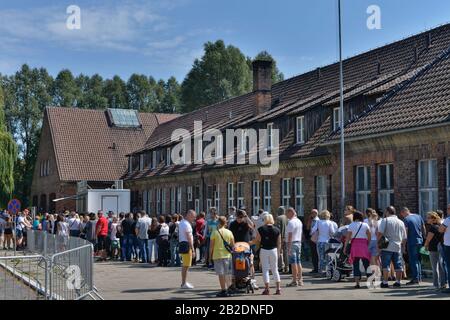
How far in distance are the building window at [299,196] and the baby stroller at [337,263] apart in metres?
11.3

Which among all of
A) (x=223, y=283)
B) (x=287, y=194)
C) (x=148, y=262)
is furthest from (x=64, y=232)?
(x=223, y=283)

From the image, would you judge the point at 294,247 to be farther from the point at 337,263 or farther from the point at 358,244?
the point at 337,263

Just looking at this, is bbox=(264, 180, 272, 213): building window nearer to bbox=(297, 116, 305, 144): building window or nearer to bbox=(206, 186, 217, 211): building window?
bbox=(297, 116, 305, 144): building window

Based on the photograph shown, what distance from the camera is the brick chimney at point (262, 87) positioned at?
39.2 m

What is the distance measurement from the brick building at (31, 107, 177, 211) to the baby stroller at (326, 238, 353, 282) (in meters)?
39.5

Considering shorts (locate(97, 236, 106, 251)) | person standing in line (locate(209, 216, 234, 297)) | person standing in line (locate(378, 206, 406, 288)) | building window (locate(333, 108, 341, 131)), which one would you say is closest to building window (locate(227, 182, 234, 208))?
building window (locate(333, 108, 341, 131))

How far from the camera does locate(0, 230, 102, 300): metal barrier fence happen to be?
12758mm

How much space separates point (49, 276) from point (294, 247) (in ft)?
21.6

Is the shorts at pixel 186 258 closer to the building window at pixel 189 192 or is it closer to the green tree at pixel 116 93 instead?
the building window at pixel 189 192

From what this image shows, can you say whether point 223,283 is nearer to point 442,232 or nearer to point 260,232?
point 260,232

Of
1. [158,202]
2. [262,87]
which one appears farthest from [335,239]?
[158,202]

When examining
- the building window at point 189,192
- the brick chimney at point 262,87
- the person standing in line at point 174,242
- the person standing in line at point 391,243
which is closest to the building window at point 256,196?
the brick chimney at point 262,87

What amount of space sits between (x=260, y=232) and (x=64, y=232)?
1582 centimetres

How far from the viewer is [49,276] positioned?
12.7 meters
